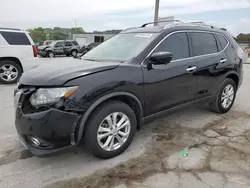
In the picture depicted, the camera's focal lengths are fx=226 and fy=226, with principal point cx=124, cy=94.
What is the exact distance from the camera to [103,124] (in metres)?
2.77

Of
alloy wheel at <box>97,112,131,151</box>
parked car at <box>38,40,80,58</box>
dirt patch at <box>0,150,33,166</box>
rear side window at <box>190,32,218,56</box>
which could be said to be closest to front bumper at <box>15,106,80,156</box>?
alloy wheel at <box>97,112,131,151</box>

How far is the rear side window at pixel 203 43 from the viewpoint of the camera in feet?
12.5

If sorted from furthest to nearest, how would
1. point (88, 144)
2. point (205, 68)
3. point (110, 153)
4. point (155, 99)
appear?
point (205, 68), point (155, 99), point (110, 153), point (88, 144)

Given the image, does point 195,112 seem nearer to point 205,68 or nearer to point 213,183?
point 205,68

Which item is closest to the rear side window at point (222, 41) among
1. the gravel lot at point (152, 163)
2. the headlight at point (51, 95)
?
the gravel lot at point (152, 163)

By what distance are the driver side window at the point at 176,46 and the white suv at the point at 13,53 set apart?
5606 millimetres

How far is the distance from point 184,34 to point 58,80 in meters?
2.25

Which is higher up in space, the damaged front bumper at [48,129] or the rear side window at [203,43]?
the rear side window at [203,43]

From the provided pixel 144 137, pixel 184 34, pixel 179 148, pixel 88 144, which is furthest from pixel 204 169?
pixel 184 34

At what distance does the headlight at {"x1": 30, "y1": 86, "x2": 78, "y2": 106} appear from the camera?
7.87ft

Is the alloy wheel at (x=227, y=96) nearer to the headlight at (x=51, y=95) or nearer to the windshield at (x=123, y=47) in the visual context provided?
the windshield at (x=123, y=47)

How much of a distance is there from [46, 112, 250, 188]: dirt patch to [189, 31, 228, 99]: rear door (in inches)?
26.6

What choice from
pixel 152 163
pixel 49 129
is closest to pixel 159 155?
pixel 152 163

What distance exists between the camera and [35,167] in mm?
2766
